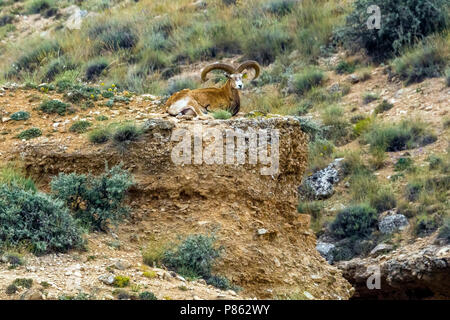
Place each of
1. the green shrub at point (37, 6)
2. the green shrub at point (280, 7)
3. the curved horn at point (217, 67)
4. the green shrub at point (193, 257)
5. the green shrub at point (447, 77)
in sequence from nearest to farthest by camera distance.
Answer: the green shrub at point (193, 257)
the curved horn at point (217, 67)
the green shrub at point (447, 77)
the green shrub at point (280, 7)
the green shrub at point (37, 6)

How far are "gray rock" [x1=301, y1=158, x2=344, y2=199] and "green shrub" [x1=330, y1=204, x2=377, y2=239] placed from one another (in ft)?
3.15

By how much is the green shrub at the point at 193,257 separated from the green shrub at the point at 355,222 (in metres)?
6.30

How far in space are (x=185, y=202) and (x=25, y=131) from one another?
2543mm

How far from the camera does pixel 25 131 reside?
1045cm

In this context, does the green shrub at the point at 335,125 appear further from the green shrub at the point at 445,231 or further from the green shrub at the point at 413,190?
the green shrub at the point at 445,231

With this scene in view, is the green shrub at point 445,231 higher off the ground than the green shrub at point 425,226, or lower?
higher

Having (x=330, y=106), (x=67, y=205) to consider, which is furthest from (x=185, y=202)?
(x=330, y=106)

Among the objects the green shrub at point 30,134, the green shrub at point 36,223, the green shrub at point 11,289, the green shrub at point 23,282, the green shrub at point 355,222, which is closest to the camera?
the green shrub at point 11,289

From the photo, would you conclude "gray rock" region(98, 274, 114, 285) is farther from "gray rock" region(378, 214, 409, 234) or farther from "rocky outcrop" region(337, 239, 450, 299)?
"gray rock" region(378, 214, 409, 234)

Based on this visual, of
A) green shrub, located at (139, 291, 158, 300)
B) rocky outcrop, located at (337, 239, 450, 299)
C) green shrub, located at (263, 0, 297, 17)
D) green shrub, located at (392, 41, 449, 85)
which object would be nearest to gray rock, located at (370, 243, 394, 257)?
rocky outcrop, located at (337, 239, 450, 299)

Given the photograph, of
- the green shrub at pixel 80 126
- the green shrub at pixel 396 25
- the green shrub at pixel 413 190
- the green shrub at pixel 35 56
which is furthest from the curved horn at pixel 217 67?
the green shrub at pixel 35 56

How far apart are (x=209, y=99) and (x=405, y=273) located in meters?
4.37

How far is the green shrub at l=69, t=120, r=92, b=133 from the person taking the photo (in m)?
10.4

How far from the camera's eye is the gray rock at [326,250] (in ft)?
46.4
